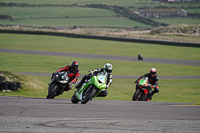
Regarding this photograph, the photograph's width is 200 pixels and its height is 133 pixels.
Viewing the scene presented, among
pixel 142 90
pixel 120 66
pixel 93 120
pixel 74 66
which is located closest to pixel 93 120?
pixel 93 120

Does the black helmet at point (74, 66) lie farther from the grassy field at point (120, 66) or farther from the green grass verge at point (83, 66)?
the green grass verge at point (83, 66)

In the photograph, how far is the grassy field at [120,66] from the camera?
785 inches

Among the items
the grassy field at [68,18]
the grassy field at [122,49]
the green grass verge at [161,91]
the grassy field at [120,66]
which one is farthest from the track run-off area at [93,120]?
the grassy field at [68,18]

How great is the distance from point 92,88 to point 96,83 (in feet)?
0.70

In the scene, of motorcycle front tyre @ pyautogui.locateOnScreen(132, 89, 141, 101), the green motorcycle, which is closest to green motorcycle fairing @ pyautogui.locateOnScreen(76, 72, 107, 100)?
the green motorcycle

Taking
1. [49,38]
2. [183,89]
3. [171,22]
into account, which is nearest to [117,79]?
[183,89]

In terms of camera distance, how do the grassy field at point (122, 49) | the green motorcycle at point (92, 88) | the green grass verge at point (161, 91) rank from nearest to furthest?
the green motorcycle at point (92, 88), the green grass verge at point (161, 91), the grassy field at point (122, 49)

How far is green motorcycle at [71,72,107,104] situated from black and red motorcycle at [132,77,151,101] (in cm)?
391

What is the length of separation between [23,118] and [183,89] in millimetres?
15994

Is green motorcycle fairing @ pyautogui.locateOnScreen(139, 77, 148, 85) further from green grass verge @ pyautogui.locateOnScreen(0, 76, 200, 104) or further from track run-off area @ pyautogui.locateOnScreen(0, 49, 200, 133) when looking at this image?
track run-off area @ pyautogui.locateOnScreen(0, 49, 200, 133)

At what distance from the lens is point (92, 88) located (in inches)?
442

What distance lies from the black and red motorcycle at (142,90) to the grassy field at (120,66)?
2.89 m

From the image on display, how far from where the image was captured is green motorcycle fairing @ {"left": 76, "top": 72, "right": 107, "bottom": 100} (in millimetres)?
11170

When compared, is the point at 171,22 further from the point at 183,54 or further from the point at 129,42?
the point at 183,54
